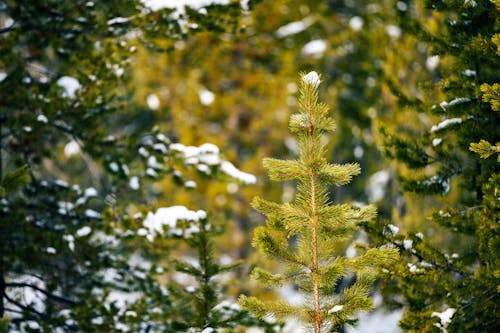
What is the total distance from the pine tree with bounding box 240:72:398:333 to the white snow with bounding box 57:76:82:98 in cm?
301

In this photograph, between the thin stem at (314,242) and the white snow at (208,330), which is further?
the white snow at (208,330)

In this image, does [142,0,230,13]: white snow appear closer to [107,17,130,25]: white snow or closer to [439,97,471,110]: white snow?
[107,17,130,25]: white snow

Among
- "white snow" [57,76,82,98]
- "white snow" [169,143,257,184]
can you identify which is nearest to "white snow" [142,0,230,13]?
"white snow" [57,76,82,98]

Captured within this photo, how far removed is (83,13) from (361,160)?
12871mm

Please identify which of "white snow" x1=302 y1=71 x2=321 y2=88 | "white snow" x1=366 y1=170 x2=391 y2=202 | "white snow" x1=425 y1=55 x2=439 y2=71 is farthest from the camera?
"white snow" x1=366 y1=170 x2=391 y2=202

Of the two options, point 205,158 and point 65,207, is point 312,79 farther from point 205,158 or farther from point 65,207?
point 65,207

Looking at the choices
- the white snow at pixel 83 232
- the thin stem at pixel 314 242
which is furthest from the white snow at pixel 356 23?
the thin stem at pixel 314 242

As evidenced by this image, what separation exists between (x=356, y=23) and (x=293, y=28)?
175cm

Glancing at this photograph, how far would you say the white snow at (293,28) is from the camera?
1457 centimetres

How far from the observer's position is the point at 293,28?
48.2 ft

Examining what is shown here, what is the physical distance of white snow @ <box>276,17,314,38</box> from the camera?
1457 centimetres

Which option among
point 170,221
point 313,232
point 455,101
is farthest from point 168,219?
point 455,101

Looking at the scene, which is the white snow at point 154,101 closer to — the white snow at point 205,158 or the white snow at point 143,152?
the white snow at point 143,152

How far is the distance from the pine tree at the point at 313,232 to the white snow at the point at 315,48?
40.0ft
